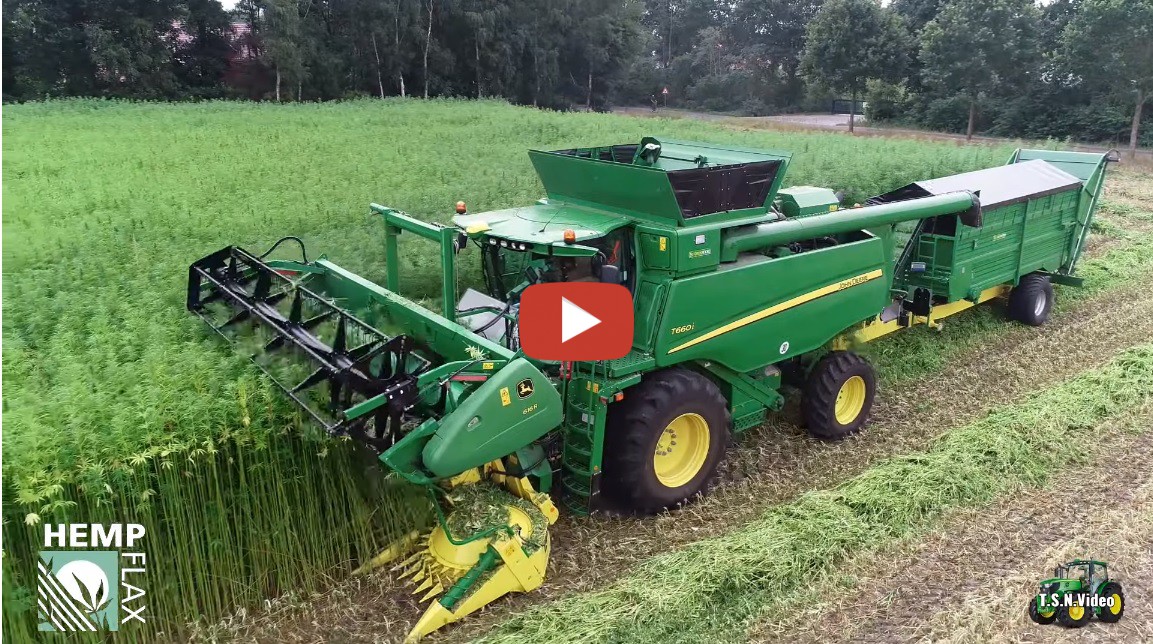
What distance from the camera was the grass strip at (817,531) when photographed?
432 cm

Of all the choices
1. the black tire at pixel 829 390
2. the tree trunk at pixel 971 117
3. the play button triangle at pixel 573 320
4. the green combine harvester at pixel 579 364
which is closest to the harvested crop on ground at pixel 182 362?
the green combine harvester at pixel 579 364

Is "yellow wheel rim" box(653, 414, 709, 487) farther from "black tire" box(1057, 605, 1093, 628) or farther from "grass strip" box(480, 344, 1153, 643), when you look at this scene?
"black tire" box(1057, 605, 1093, 628)

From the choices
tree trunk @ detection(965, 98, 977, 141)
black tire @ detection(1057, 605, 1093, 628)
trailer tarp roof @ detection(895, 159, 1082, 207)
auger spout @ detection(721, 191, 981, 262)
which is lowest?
black tire @ detection(1057, 605, 1093, 628)

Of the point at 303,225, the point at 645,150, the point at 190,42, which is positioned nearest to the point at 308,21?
the point at 190,42

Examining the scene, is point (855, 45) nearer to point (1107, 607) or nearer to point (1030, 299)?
point (1030, 299)

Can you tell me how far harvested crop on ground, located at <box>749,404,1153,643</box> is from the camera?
14.2ft

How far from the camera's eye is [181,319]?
5.39 metres

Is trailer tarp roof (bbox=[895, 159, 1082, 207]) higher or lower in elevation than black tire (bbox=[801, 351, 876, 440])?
higher

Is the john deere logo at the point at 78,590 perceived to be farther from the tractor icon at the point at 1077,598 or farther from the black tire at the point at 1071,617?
the black tire at the point at 1071,617

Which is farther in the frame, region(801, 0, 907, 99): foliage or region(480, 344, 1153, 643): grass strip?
region(801, 0, 907, 99): foliage

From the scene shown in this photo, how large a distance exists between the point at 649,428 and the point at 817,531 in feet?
4.23

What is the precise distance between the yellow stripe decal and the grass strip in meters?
1.30

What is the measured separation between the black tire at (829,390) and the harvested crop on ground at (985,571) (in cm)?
132

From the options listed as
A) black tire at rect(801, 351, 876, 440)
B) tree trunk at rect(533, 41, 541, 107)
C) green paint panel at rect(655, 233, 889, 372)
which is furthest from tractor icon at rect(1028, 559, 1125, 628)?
tree trunk at rect(533, 41, 541, 107)
